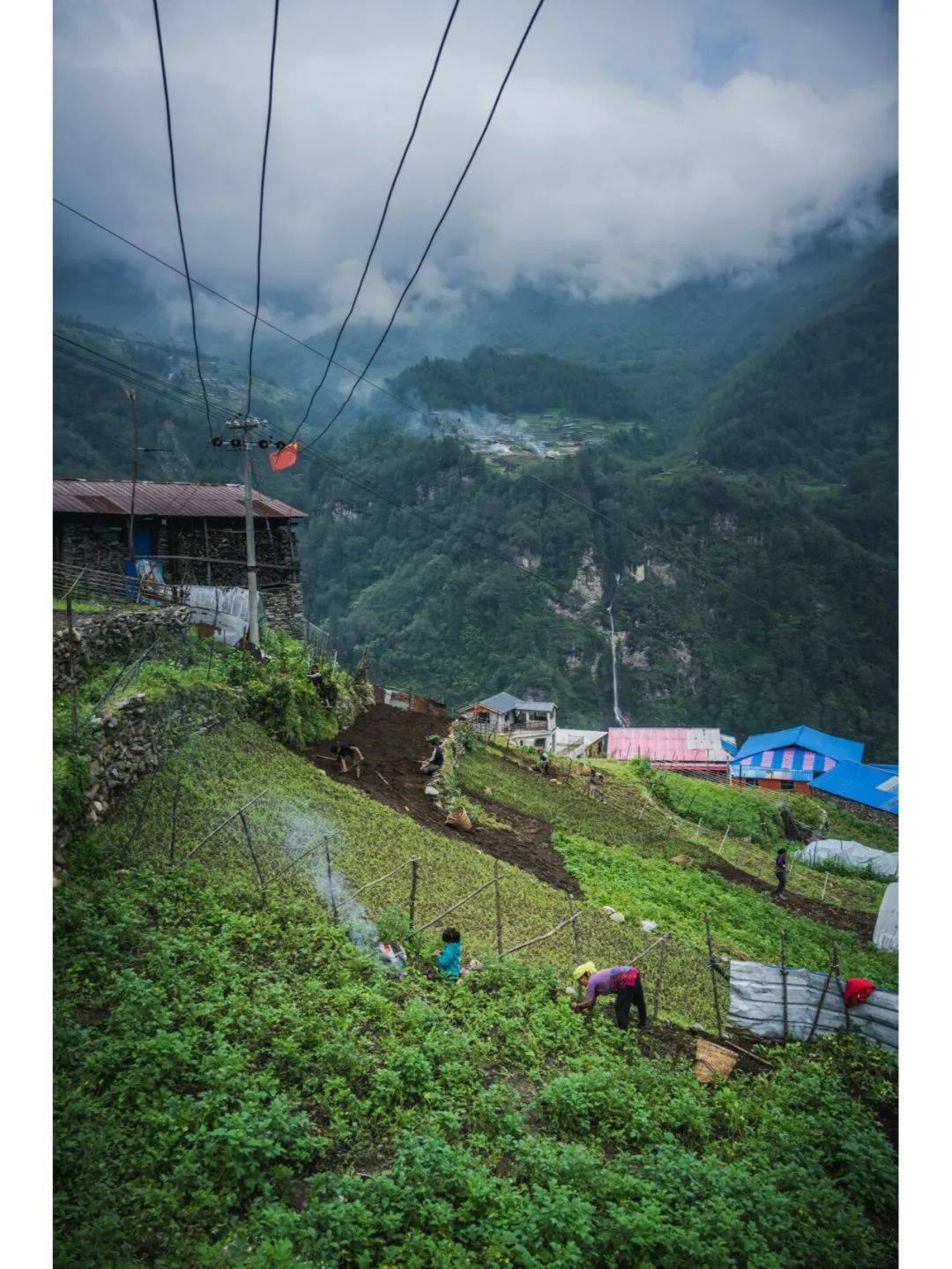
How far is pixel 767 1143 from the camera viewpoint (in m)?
4.97

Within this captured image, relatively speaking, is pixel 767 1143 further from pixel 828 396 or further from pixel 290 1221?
pixel 828 396

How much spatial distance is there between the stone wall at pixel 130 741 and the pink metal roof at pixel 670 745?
87.5 ft

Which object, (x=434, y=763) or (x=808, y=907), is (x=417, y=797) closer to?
(x=434, y=763)

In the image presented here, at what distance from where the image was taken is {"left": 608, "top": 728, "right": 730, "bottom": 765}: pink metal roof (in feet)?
116

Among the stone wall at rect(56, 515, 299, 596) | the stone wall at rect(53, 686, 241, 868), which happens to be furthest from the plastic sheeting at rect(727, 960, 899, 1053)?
the stone wall at rect(56, 515, 299, 596)

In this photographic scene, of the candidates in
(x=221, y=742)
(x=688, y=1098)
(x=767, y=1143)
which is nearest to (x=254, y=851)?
(x=221, y=742)

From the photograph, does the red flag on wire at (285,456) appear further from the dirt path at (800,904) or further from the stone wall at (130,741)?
the dirt path at (800,904)

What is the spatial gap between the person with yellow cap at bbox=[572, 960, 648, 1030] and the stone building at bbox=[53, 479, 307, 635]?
10589 millimetres

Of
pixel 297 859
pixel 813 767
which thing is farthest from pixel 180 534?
pixel 813 767

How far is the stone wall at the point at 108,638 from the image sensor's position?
8.43m

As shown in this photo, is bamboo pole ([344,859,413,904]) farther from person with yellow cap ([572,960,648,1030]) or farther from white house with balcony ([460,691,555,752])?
white house with balcony ([460,691,555,752])

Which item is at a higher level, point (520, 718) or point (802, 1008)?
point (802, 1008)

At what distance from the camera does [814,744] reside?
32.9 m

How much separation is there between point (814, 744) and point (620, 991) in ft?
95.5
